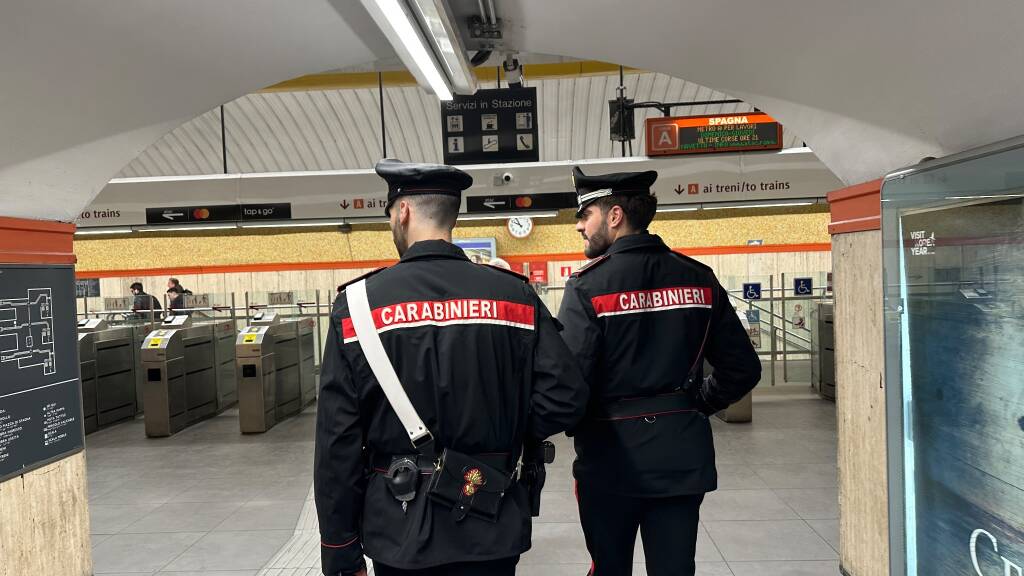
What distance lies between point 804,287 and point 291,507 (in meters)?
7.34

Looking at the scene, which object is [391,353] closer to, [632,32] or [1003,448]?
[1003,448]

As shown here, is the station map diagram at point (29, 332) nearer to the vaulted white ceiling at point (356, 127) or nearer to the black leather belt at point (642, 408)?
the black leather belt at point (642, 408)

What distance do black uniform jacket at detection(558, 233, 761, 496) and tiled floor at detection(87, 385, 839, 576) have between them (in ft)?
5.12

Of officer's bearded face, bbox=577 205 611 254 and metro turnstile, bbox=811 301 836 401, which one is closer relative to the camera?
officer's bearded face, bbox=577 205 611 254

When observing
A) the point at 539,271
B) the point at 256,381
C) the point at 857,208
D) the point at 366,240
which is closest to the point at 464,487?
the point at 857,208

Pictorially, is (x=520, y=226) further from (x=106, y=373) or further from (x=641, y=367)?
(x=641, y=367)

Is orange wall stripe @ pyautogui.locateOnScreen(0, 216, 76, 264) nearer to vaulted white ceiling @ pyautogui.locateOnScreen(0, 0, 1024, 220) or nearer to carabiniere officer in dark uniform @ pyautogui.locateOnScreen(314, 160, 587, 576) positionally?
vaulted white ceiling @ pyautogui.locateOnScreen(0, 0, 1024, 220)

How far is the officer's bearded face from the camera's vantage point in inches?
102

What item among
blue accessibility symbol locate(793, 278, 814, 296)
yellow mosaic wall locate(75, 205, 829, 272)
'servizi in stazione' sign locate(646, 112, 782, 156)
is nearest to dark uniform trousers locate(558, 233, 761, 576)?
'servizi in stazione' sign locate(646, 112, 782, 156)

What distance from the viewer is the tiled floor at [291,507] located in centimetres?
386

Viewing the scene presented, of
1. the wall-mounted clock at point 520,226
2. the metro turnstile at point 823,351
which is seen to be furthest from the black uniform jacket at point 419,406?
the wall-mounted clock at point 520,226

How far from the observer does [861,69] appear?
2.58m

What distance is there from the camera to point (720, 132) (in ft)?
22.8

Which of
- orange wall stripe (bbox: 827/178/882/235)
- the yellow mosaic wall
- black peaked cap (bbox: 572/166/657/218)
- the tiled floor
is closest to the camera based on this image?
black peaked cap (bbox: 572/166/657/218)
